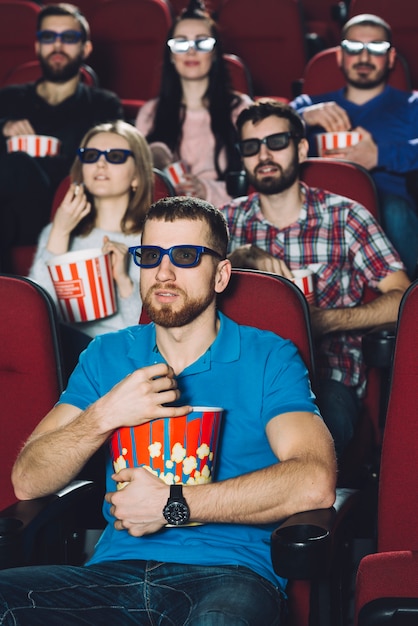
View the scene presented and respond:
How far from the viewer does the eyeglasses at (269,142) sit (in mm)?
2201

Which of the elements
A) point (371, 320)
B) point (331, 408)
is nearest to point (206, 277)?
point (331, 408)

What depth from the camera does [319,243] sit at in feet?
7.02

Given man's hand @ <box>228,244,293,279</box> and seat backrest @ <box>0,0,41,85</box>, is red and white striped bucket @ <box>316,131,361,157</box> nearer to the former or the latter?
man's hand @ <box>228,244,293,279</box>

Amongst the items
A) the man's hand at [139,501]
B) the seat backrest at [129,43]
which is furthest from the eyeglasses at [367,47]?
the man's hand at [139,501]

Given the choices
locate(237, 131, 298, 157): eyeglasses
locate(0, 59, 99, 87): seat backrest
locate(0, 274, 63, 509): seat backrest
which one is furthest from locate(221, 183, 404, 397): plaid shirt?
locate(0, 59, 99, 87): seat backrest

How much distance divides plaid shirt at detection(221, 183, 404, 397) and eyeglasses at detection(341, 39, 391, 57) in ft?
2.83

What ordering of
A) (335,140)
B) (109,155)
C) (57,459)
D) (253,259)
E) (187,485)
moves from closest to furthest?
(187,485) → (57,459) → (253,259) → (109,155) → (335,140)

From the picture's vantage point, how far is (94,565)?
4.46 ft

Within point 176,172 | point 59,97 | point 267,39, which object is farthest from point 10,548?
point 267,39

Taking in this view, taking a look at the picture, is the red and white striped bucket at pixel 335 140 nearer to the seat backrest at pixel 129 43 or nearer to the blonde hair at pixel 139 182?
the blonde hair at pixel 139 182

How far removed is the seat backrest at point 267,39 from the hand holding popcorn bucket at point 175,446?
273cm

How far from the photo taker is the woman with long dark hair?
2865mm

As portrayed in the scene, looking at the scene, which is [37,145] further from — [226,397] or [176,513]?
[176,513]

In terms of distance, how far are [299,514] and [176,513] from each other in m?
0.16
